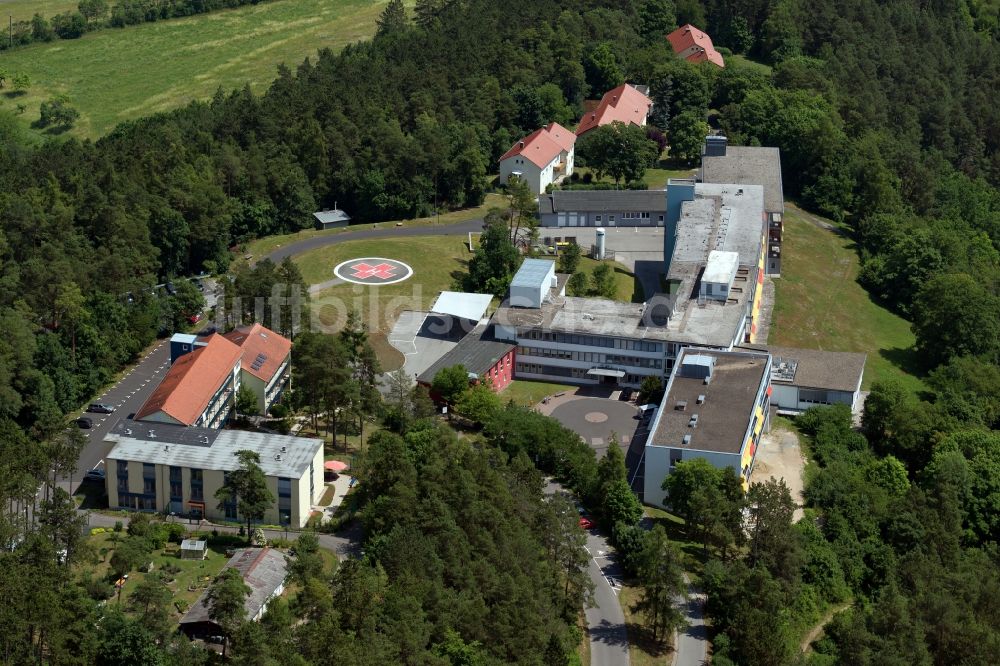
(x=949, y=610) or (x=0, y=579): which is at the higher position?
(x=0, y=579)

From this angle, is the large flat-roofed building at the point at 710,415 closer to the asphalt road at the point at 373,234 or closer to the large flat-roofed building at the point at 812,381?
the large flat-roofed building at the point at 812,381

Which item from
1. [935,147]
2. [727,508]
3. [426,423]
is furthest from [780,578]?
[935,147]

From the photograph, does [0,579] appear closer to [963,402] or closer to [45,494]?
[45,494]

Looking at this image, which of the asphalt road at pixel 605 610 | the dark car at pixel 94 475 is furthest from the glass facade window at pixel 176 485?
the asphalt road at pixel 605 610

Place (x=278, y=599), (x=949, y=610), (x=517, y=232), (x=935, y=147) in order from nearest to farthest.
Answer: (x=278, y=599) < (x=949, y=610) < (x=517, y=232) < (x=935, y=147)

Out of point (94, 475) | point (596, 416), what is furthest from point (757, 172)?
point (94, 475)

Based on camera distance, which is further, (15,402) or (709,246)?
(709,246)
